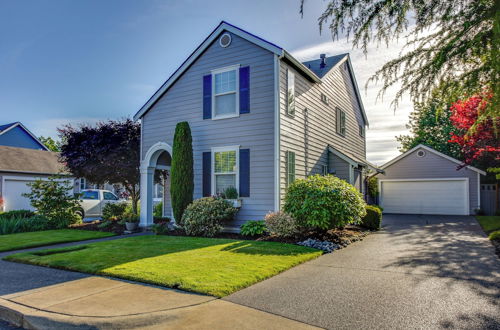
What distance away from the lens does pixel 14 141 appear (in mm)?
27688

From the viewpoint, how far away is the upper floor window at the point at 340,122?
53.1 feet

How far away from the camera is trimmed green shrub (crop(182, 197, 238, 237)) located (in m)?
10.2

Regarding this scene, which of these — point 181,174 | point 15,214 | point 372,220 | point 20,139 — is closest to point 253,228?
point 181,174

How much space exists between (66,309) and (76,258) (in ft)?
10.7

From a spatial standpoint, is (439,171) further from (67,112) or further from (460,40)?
(67,112)

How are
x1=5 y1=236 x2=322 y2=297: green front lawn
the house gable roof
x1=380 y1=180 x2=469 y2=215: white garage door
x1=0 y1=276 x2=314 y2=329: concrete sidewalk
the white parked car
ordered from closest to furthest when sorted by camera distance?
x1=0 y1=276 x2=314 y2=329: concrete sidewalk < x1=5 y1=236 x2=322 y2=297: green front lawn < the house gable roof < the white parked car < x1=380 y1=180 x2=469 y2=215: white garage door

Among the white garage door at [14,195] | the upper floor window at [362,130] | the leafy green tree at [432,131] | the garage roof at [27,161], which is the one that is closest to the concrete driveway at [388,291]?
the upper floor window at [362,130]

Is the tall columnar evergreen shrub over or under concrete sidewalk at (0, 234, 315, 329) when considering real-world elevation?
over

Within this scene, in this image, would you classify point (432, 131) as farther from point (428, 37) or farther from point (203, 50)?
point (428, 37)

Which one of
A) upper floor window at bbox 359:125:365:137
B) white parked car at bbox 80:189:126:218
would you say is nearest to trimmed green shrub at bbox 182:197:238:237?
white parked car at bbox 80:189:126:218

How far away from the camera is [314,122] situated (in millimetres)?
13266

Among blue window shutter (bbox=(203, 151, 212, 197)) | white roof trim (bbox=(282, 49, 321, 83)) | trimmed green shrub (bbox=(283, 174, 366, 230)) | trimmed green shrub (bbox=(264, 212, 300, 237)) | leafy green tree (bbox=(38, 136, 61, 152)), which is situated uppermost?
leafy green tree (bbox=(38, 136, 61, 152))

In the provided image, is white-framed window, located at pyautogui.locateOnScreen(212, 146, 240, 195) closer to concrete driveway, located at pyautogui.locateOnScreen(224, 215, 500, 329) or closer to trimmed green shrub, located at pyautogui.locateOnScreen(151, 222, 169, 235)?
trimmed green shrub, located at pyautogui.locateOnScreen(151, 222, 169, 235)

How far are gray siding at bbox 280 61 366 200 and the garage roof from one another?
1579 centimetres
